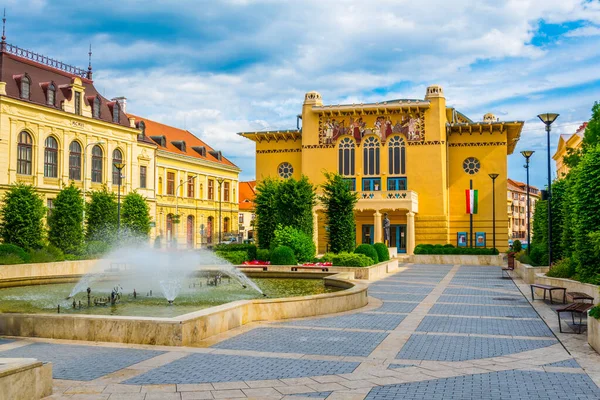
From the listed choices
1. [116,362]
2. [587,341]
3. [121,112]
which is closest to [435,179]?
[121,112]

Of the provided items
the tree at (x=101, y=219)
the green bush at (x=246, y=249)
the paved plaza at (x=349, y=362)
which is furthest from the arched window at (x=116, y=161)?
the paved plaza at (x=349, y=362)

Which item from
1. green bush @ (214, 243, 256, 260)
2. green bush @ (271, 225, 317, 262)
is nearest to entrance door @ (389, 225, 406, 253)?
green bush @ (271, 225, 317, 262)

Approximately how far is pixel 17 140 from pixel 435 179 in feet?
116

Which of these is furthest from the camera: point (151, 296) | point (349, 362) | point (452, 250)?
point (452, 250)

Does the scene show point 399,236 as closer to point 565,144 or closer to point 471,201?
A: point 471,201

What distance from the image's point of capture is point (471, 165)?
54.8 metres

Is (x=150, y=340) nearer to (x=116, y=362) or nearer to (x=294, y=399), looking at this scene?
(x=116, y=362)

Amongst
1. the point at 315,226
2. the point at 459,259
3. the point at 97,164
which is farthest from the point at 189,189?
the point at 459,259

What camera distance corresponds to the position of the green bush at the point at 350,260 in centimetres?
2873

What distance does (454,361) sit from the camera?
10.4m

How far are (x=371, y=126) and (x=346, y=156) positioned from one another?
376 cm

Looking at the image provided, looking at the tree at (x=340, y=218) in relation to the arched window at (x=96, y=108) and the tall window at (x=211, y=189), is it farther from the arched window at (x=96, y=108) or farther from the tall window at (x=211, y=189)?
the tall window at (x=211, y=189)

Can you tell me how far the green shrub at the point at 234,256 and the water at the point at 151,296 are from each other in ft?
18.7

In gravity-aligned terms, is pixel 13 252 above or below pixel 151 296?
above
